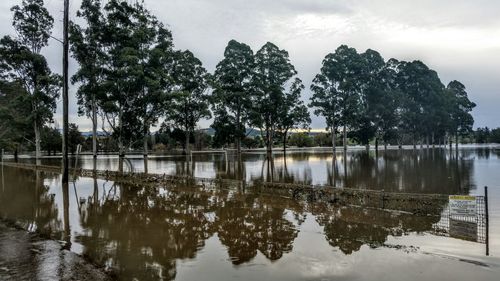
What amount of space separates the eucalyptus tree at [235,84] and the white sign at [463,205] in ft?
178

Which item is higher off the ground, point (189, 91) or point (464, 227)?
point (189, 91)

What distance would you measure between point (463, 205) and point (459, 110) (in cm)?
9467

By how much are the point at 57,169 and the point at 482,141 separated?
179 meters

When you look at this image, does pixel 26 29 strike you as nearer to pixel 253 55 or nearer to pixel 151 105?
pixel 151 105

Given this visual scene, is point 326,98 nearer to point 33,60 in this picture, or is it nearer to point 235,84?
point 235,84

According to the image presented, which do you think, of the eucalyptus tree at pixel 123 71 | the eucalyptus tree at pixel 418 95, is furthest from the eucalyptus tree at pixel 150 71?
the eucalyptus tree at pixel 418 95

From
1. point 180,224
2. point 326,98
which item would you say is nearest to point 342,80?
point 326,98

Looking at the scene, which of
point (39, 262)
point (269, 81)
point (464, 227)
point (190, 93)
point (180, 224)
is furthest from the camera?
point (269, 81)

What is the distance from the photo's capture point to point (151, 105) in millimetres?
51875

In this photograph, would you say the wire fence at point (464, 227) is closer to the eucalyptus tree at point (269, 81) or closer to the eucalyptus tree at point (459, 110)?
the eucalyptus tree at point (269, 81)

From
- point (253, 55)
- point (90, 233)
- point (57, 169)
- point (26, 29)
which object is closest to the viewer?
point (90, 233)

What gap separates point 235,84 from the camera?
6556 cm

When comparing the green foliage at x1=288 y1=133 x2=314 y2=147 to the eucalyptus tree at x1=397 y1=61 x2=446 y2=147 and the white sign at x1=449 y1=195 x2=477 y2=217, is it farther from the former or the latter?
the white sign at x1=449 y1=195 x2=477 y2=217

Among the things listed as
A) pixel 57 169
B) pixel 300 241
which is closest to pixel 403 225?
pixel 300 241
